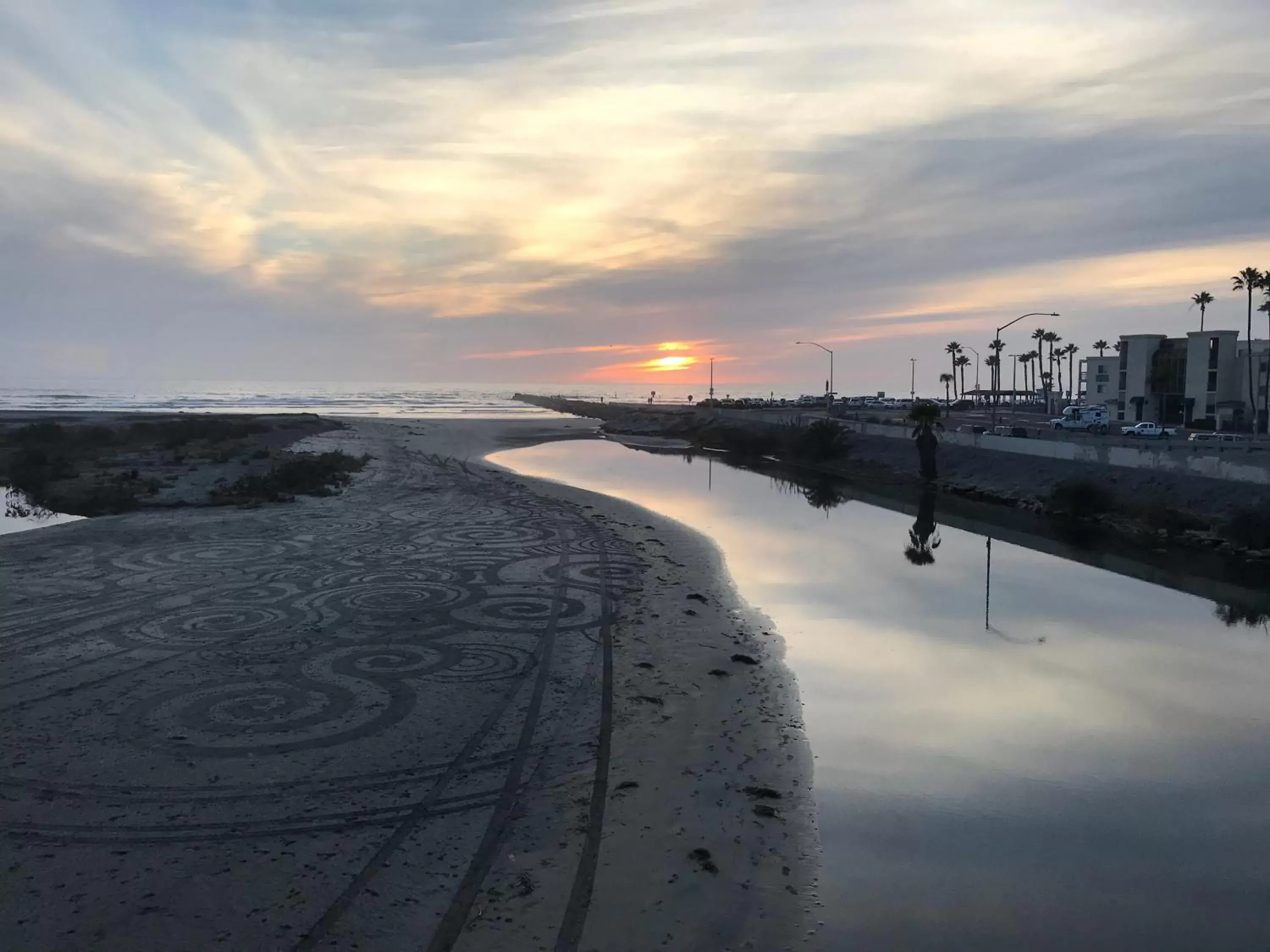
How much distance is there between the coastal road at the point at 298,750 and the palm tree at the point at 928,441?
35.4 meters

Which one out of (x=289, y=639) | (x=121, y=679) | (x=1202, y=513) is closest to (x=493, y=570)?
(x=289, y=639)

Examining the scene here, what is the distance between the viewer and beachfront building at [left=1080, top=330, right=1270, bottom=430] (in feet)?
243

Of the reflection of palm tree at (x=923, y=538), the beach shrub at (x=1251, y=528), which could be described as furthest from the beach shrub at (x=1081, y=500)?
the beach shrub at (x=1251, y=528)

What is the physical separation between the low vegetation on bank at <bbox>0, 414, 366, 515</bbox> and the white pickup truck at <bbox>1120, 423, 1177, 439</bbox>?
178ft

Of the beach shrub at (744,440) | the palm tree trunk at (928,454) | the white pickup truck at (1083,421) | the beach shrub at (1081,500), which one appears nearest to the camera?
the beach shrub at (1081,500)

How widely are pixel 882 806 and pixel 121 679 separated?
480 inches

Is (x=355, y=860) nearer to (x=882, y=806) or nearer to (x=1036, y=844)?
(x=882, y=806)

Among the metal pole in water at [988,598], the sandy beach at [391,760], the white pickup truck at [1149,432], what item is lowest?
the metal pole in water at [988,598]

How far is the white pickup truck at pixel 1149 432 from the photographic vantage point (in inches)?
2403

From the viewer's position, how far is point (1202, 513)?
3566cm

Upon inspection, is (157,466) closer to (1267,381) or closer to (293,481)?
(293,481)

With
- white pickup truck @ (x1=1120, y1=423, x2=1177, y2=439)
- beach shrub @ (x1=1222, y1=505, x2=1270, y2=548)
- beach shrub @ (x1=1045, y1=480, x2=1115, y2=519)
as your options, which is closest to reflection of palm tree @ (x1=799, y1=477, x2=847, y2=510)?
beach shrub @ (x1=1045, y1=480, x2=1115, y2=519)

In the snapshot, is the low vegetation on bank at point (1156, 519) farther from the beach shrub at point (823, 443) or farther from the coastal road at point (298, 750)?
the beach shrub at point (823, 443)

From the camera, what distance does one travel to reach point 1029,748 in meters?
13.8
